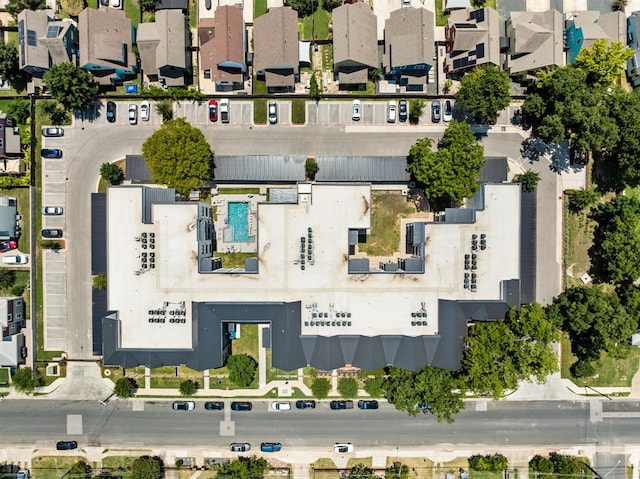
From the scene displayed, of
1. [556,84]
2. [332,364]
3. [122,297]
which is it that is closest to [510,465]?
[332,364]

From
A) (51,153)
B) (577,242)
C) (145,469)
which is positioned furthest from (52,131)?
(577,242)

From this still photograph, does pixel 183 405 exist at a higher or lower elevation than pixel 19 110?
lower

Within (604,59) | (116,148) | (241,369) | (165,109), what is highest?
(604,59)

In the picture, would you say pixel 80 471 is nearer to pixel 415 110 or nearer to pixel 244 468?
pixel 244 468

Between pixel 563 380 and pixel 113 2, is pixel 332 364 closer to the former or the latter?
pixel 563 380

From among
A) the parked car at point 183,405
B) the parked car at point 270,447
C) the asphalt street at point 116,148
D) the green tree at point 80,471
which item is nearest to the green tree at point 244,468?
the parked car at point 270,447

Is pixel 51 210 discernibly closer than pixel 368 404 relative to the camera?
Yes
